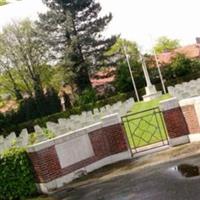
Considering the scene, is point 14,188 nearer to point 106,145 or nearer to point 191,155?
point 106,145

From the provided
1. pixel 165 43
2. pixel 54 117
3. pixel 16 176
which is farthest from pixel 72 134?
pixel 165 43

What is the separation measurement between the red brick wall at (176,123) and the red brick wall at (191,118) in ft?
0.35

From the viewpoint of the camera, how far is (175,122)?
51.5 feet

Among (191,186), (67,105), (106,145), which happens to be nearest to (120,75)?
(67,105)

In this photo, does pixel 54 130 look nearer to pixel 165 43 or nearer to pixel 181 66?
pixel 181 66

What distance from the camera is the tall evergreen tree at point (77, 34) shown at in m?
59.0

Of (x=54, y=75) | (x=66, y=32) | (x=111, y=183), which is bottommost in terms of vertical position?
(x=111, y=183)

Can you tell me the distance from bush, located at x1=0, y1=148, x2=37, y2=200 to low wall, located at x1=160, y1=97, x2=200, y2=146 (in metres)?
4.43

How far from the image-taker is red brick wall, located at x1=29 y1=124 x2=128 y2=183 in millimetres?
14094

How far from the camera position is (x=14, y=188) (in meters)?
14.1

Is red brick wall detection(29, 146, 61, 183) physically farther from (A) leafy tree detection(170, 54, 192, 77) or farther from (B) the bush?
(A) leafy tree detection(170, 54, 192, 77)

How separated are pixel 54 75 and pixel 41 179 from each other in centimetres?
4802

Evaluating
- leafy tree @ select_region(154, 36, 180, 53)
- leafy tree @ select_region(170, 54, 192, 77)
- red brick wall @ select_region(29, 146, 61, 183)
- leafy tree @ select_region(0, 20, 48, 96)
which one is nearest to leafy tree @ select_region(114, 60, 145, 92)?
leafy tree @ select_region(170, 54, 192, 77)

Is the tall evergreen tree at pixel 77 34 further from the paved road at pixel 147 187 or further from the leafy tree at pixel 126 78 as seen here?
the paved road at pixel 147 187
